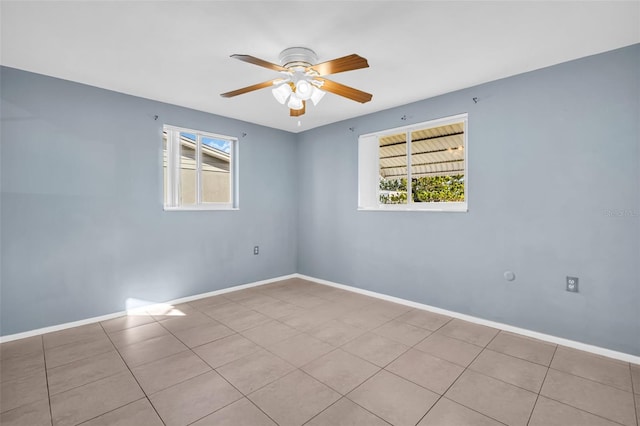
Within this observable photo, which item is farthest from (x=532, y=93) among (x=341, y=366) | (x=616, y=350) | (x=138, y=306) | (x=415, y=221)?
(x=138, y=306)

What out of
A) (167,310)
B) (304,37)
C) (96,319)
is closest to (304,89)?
(304,37)

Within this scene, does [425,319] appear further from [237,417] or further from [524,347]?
[237,417]

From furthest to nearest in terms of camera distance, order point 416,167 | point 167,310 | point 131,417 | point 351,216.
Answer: point 351,216 → point 416,167 → point 167,310 → point 131,417

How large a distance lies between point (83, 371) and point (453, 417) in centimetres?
264

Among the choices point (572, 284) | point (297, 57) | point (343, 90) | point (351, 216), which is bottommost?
point (572, 284)

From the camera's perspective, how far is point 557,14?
2010 mm

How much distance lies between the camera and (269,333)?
9.64ft

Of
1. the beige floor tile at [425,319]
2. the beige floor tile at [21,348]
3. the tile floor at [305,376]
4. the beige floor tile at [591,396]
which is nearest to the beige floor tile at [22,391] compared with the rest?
the tile floor at [305,376]

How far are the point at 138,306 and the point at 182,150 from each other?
2053 mm

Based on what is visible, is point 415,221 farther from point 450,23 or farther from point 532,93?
point 450,23

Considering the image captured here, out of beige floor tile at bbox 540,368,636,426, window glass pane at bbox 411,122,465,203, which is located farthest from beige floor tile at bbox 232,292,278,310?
beige floor tile at bbox 540,368,636,426

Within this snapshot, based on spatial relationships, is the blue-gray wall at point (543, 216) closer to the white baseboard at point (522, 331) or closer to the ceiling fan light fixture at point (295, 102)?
the white baseboard at point (522, 331)

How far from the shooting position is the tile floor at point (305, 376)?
69.9 inches

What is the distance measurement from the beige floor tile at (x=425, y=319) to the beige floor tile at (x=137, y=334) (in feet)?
8.29
